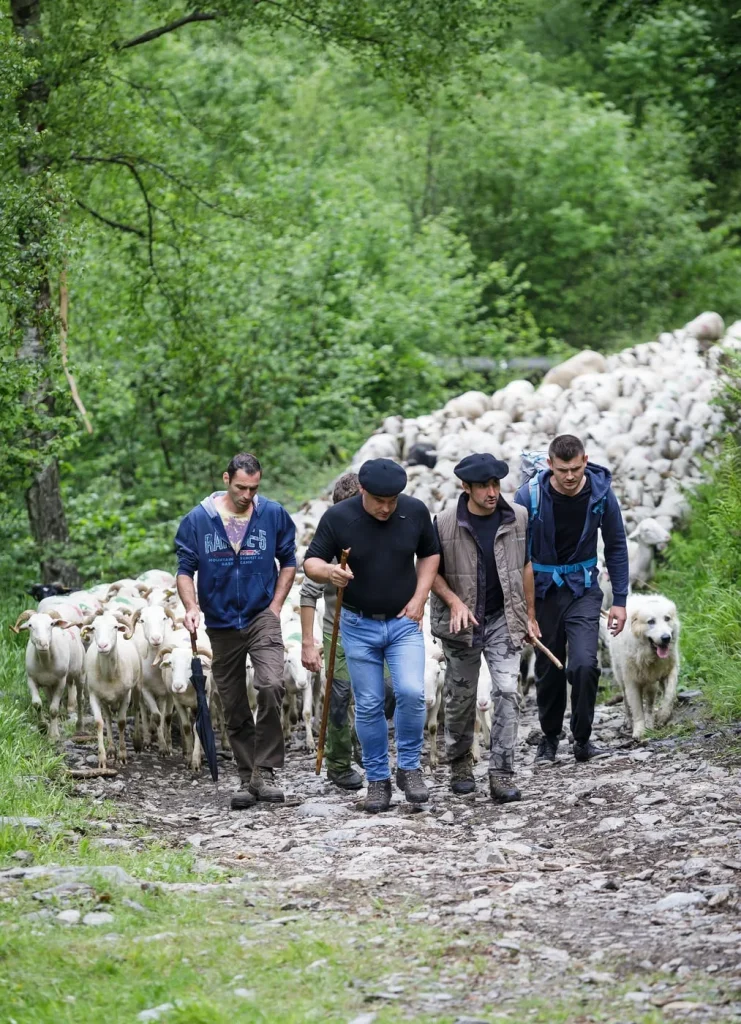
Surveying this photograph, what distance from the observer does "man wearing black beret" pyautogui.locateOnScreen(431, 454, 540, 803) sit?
9098mm

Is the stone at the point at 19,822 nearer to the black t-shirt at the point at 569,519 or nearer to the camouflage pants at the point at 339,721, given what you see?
the camouflage pants at the point at 339,721

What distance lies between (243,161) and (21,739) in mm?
20051

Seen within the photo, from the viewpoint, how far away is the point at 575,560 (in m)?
9.91

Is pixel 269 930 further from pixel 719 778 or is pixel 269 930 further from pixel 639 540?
pixel 639 540

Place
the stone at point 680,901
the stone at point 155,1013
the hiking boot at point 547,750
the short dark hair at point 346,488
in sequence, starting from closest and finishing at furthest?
the stone at point 155,1013, the stone at point 680,901, the short dark hair at point 346,488, the hiking boot at point 547,750

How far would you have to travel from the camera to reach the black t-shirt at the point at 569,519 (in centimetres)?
974

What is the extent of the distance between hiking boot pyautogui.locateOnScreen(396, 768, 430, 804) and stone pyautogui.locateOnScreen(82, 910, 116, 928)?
285cm

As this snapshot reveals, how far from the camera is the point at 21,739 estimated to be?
10.4 m

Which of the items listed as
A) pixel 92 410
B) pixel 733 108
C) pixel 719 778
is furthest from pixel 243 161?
pixel 719 778

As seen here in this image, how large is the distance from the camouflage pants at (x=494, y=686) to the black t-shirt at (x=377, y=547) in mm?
673

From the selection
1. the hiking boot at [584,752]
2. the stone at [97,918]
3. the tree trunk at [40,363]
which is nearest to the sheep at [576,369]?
the tree trunk at [40,363]

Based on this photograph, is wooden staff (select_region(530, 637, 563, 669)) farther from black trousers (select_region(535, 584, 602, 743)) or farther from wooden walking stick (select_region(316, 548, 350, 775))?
wooden walking stick (select_region(316, 548, 350, 775))

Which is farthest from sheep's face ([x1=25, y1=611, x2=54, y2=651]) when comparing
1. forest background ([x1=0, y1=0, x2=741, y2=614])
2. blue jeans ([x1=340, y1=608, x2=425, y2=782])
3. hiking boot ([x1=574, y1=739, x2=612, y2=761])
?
hiking boot ([x1=574, y1=739, x2=612, y2=761])

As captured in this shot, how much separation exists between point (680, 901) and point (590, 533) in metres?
3.60
